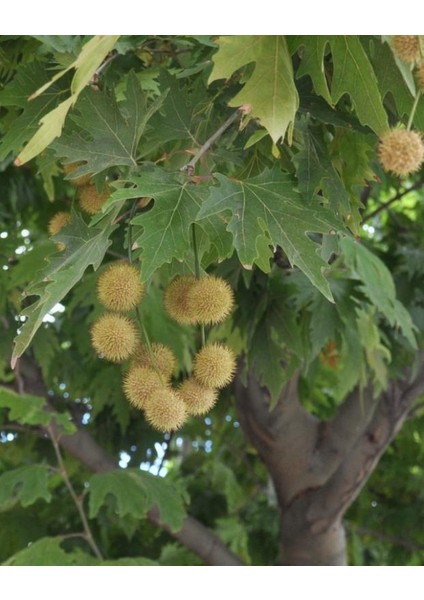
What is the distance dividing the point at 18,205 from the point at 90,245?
9.04 feet

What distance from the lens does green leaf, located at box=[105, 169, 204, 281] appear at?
1.46 m

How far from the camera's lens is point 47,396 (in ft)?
13.5

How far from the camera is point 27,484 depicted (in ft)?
10.1

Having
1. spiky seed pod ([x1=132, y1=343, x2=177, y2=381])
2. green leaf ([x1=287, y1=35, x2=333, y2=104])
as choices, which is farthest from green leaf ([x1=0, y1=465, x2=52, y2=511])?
green leaf ([x1=287, y1=35, x2=333, y2=104])

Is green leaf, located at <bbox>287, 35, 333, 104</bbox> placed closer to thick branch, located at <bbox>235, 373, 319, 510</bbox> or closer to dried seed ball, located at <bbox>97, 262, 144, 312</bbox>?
dried seed ball, located at <bbox>97, 262, 144, 312</bbox>

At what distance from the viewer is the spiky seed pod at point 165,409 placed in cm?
155

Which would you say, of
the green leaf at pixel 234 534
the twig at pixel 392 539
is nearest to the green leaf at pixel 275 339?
the green leaf at pixel 234 534

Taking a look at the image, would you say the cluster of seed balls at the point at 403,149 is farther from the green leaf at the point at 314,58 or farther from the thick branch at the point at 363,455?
the thick branch at the point at 363,455

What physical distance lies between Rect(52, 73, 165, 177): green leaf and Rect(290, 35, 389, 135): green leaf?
0.82ft

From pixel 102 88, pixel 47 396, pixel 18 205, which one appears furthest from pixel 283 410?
pixel 102 88

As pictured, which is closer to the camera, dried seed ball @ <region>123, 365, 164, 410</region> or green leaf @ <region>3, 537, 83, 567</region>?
dried seed ball @ <region>123, 365, 164, 410</region>

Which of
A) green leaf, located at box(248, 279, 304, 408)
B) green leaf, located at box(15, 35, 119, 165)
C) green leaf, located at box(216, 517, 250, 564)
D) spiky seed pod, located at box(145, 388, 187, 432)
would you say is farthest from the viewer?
green leaf, located at box(216, 517, 250, 564)

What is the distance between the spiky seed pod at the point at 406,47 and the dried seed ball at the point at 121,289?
20.6 inches

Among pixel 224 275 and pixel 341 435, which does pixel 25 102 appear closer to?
pixel 224 275
